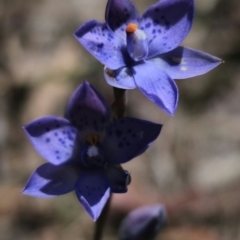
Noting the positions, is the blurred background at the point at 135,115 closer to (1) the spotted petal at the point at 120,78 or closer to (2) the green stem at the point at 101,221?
(2) the green stem at the point at 101,221

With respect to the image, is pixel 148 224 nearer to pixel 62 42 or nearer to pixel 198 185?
pixel 198 185

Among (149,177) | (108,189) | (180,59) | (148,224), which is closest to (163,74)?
(180,59)

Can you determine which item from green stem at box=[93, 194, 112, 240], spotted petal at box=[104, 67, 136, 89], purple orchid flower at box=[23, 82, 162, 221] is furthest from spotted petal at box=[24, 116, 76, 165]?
green stem at box=[93, 194, 112, 240]

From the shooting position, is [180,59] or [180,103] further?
[180,103]

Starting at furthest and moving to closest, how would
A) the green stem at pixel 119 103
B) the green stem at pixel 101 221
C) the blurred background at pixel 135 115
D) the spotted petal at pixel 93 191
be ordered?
the blurred background at pixel 135 115
the green stem at pixel 101 221
the green stem at pixel 119 103
the spotted petal at pixel 93 191

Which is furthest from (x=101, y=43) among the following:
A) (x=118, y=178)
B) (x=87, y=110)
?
(x=118, y=178)

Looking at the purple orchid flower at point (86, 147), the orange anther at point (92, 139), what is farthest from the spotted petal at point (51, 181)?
the orange anther at point (92, 139)

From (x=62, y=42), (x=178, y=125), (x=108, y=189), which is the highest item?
(x=108, y=189)

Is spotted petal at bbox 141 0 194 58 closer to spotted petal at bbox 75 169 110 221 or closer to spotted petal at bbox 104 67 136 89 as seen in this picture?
spotted petal at bbox 104 67 136 89
